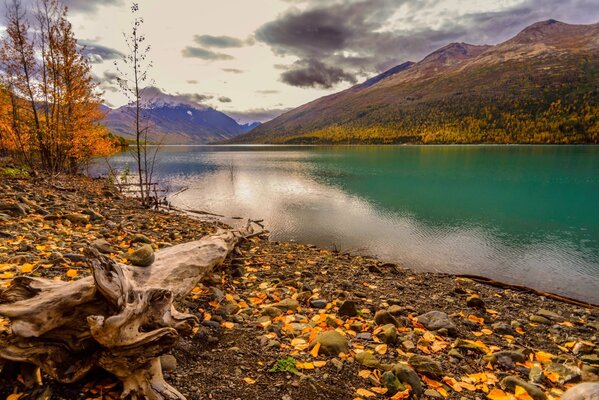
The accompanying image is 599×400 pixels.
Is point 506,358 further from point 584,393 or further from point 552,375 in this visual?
point 584,393

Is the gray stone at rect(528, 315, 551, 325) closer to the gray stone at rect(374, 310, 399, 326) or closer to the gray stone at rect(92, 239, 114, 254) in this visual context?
the gray stone at rect(374, 310, 399, 326)

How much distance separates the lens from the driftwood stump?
351cm

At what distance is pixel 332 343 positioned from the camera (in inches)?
210

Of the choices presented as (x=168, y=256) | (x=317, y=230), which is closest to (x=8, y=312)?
(x=168, y=256)

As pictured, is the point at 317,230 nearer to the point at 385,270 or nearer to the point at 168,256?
the point at 385,270

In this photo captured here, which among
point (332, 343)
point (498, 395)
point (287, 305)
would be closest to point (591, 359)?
point (498, 395)

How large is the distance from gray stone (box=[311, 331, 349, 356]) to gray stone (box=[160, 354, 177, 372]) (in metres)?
2.25

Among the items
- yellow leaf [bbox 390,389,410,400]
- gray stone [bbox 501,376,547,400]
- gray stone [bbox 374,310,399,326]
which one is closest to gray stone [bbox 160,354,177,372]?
yellow leaf [bbox 390,389,410,400]

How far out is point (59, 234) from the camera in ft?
29.6

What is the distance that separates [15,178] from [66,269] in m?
15.4

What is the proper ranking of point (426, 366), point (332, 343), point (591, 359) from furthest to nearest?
point (591, 359) → point (332, 343) → point (426, 366)

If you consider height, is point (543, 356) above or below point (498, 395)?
below

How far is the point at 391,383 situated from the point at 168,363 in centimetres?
318

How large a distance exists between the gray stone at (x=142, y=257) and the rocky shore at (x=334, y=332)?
2 cm
